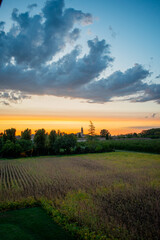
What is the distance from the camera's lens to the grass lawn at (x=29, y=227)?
19.3ft

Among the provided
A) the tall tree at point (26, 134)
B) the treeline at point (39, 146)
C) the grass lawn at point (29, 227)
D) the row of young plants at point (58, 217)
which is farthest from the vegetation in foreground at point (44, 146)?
the grass lawn at point (29, 227)

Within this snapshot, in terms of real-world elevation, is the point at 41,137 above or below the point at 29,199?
above

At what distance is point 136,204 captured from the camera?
9.16 meters

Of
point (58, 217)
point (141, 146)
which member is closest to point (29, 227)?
point (58, 217)

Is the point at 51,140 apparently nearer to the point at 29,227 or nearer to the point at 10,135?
the point at 10,135

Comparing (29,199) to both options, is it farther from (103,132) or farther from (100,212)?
(103,132)

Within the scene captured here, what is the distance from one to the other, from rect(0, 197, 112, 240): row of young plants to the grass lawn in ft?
0.82

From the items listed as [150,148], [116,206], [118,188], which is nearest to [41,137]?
[150,148]

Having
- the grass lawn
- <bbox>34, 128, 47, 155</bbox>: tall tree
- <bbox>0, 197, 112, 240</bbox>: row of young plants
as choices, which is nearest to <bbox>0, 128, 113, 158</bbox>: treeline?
<bbox>34, 128, 47, 155</bbox>: tall tree

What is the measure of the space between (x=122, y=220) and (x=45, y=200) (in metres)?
4.93

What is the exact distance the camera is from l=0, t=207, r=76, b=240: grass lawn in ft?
19.3

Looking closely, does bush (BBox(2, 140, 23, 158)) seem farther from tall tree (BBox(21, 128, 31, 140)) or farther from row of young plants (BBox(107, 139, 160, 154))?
row of young plants (BBox(107, 139, 160, 154))

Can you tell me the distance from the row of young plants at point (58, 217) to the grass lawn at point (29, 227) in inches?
9.8

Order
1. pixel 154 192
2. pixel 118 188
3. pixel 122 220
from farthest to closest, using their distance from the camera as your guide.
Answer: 1. pixel 118 188
2. pixel 154 192
3. pixel 122 220
